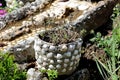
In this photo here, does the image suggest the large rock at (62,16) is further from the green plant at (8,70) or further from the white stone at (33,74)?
the green plant at (8,70)

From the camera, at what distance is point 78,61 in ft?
16.5

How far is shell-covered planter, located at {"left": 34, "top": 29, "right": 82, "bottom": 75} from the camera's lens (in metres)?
4.79

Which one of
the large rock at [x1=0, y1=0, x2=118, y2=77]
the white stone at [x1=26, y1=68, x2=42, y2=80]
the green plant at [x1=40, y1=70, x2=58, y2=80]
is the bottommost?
the white stone at [x1=26, y1=68, x2=42, y2=80]

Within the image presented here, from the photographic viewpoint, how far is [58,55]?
4793mm

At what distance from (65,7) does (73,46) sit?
1.56 meters

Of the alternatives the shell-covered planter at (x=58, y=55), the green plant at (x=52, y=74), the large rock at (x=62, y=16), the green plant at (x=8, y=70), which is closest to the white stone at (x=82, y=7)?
the large rock at (x=62, y=16)

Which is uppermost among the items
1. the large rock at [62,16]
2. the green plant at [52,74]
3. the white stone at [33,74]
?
the large rock at [62,16]

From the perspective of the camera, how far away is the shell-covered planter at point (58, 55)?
479 cm

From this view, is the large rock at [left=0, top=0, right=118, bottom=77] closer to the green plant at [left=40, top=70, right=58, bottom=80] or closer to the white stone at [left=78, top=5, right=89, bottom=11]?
the white stone at [left=78, top=5, right=89, bottom=11]

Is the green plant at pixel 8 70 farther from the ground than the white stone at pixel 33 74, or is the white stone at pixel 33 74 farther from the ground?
the green plant at pixel 8 70

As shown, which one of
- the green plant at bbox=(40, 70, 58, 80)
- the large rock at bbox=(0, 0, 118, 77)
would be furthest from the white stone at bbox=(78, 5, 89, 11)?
the green plant at bbox=(40, 70, 58, 80)

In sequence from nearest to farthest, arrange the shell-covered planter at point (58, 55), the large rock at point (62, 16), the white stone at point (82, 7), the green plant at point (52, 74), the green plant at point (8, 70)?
the green plant at point (8, 70) → the green plant at point (52, 74) → the shell-covered planter at point (58, 55) → the large rock at point (62, 16) → the white stone at point (82, 7)

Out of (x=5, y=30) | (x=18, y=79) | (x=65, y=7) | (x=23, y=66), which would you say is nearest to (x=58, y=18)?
(x=65, y=7)

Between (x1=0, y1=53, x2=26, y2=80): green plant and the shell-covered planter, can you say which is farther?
the shell-covered planter
